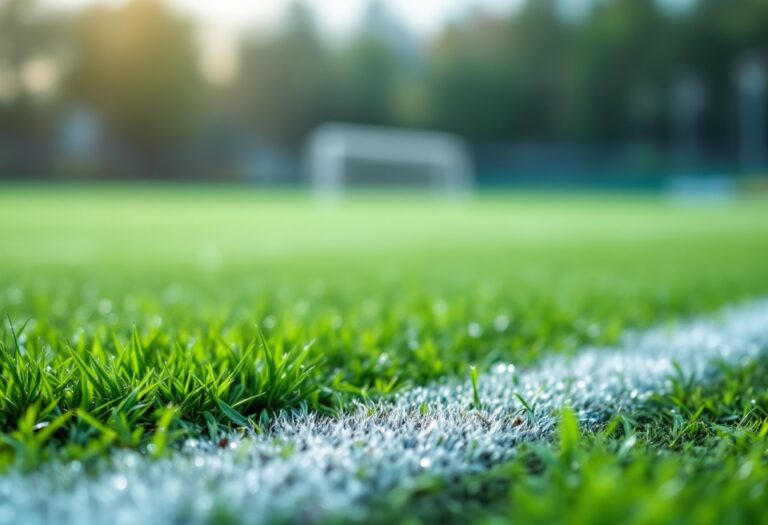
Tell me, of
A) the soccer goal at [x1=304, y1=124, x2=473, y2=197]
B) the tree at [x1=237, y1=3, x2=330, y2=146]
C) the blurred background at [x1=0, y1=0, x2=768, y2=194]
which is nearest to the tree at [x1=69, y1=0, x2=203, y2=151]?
the blurred background at [x1=0, y1=0, x2=768, y2=194]

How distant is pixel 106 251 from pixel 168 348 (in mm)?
4428

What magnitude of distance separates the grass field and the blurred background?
3308 centimetres

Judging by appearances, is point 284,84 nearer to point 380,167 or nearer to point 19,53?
point 19,53

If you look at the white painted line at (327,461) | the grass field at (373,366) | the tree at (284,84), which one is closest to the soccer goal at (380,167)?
the tree at (284,84)

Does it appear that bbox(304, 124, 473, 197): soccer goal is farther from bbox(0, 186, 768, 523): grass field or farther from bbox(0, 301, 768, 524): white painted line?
bbox(0, 301, 768, 524): white painted line

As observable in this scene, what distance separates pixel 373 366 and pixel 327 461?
27.6 inches

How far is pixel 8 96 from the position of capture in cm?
3681

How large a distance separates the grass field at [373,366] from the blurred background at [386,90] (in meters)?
33.1

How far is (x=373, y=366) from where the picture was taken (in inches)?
73.3

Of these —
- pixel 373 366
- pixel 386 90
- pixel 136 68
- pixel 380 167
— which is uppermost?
pixel 136 68

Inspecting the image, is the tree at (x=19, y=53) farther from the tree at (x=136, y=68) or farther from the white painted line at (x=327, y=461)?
the white painted line at (x=327, y=461)

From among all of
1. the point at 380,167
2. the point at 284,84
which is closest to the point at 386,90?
the point at 284,84

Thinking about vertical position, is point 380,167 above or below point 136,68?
below

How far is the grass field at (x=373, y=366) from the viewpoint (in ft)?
3.47
